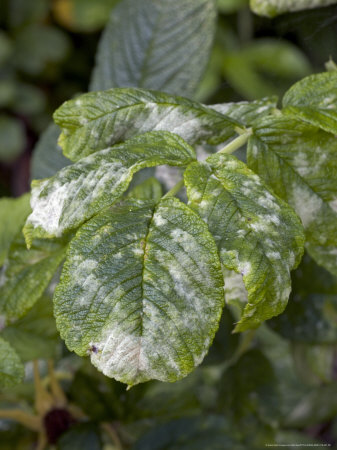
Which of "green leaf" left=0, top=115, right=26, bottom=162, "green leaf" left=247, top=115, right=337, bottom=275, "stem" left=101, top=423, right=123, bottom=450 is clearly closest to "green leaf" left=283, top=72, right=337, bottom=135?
"green leaf" left=247, top=115, right=337, bottom=275

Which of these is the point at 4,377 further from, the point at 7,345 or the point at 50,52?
the point at 50,52

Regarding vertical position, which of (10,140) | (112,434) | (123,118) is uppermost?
(123,118)

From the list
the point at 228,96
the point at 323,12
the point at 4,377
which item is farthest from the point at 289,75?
the point at 4,377

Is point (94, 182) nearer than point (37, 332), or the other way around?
point (94, 182)

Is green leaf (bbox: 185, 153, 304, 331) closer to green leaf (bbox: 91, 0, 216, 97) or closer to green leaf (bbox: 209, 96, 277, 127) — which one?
green leaf (bbox: 209, 96, 277, 127)

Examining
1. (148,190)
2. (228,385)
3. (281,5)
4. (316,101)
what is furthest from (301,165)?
(228,385)

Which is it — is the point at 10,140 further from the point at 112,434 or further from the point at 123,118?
the point at 123,118

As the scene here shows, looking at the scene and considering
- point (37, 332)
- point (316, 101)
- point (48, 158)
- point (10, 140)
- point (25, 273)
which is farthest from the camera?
point (10, 140)
